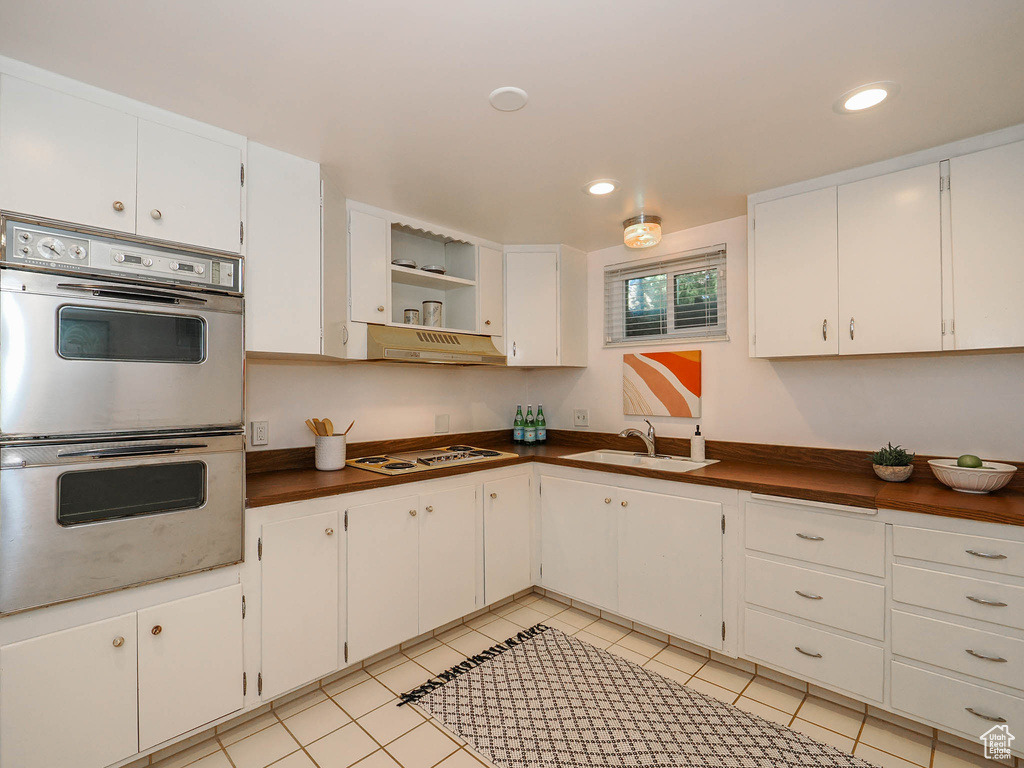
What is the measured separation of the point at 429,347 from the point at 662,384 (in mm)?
1492

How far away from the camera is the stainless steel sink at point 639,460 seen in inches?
113

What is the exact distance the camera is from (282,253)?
81.8 inches

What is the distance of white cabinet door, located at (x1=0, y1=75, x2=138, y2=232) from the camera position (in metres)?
1.45

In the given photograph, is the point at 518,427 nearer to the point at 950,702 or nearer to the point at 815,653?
the point at 815,653

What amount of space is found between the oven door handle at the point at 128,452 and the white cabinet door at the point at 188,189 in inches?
28.4

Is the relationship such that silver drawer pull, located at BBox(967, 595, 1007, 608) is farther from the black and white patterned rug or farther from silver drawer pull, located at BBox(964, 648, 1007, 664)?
the black and white patterned rug

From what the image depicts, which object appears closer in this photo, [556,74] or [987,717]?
[556,74]

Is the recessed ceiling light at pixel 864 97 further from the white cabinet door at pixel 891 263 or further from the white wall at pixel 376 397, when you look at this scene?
the white wall at pixel 376 397

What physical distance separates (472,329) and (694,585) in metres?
1.87

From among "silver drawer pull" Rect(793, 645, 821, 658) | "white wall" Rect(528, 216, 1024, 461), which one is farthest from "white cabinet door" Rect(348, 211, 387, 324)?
"silver drawer pull" Rect(793, 645, 821, 658)

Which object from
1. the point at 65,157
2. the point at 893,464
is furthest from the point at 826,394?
the point at 65,157

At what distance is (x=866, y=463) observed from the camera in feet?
7.86

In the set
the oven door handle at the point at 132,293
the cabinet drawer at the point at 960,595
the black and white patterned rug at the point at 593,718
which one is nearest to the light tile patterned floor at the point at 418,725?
the black and white patterned rug at the point at 593,718

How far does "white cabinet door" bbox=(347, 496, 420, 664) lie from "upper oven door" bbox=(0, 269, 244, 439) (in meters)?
0.76
